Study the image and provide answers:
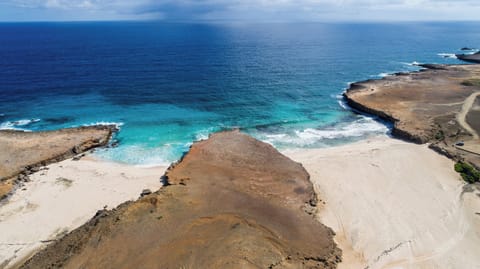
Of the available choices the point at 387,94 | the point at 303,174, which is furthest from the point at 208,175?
the point at 387,94

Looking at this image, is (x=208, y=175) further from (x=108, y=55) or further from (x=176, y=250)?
(x=108, y=55)

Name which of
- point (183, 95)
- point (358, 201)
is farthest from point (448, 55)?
point (358, 201)

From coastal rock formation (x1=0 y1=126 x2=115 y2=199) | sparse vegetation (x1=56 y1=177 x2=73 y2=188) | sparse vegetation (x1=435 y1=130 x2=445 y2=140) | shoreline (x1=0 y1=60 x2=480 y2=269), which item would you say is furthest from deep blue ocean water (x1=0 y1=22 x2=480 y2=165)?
sparse vegetation (x1=435 y1=130 x2=445 y2=140)

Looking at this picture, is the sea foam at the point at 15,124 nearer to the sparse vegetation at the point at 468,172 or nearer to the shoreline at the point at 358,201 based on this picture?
the shoreline at the point at 358,201

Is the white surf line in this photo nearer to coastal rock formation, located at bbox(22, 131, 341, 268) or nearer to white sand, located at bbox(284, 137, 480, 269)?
white sand, located at bbox(284, 137, 480, 269)

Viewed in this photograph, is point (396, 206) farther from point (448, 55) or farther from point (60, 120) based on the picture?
point (448, 55)

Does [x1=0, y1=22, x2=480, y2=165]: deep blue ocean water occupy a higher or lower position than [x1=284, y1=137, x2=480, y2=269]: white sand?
higher
